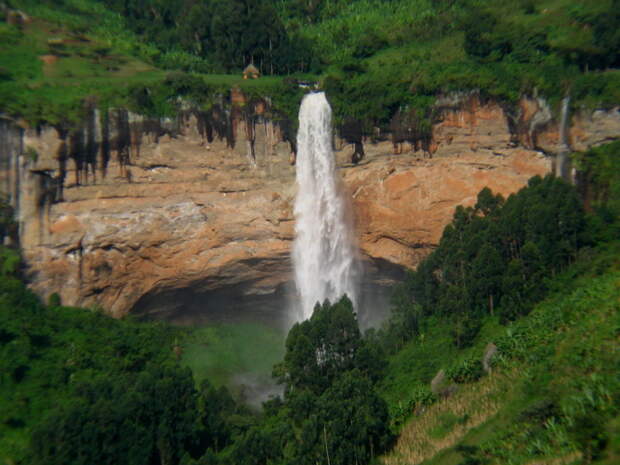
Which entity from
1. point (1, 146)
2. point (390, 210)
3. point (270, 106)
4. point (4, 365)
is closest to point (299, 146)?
point (270, 106)

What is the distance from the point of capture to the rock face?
962 inches

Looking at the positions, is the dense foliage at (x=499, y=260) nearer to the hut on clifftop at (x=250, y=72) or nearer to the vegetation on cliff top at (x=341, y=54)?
the vegetation on cliff top at (x=341, y=54)

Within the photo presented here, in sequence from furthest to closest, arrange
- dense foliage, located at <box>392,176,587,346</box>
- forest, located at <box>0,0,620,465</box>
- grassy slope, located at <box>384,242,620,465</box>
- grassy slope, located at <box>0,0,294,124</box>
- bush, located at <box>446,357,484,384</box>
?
grassy slope, located at <box>0,0,294,124</box>, dense foliage, located at <box>392,176,587,346</box>, bush, located at <box>446,357,484,384</box>, forest, located at <box>0,0,620,465</box>, grassy slope, located at <box>384,242,620,465</box>

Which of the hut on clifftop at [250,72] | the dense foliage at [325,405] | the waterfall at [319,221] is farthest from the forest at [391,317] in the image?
the hut on clifftop at [250,72]

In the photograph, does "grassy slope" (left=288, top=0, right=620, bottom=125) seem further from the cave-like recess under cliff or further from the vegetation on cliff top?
the cave-like recess under cliff

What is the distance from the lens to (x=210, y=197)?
86.3 feet

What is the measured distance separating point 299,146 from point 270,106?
6.06ft

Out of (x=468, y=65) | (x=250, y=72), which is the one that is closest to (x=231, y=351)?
(x=250, y=72)

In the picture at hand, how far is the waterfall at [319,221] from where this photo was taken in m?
26.5

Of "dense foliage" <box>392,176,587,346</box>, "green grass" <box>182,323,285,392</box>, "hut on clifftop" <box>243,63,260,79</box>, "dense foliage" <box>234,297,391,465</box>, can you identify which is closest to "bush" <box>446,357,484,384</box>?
"dense foliage" <box>234,297,391,465</box>

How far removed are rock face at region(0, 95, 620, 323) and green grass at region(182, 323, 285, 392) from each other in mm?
1758

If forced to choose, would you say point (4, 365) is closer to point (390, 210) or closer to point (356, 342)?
point (356, 342)

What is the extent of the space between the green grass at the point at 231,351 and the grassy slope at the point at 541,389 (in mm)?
7779

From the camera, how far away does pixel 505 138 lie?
24.8m
